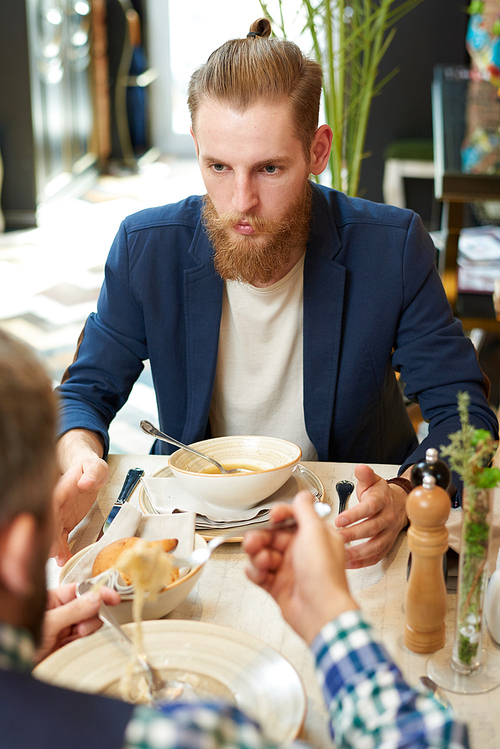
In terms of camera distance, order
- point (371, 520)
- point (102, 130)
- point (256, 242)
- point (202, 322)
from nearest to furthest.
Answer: point (371, 520)
point (256, 242)
point (202, 322)
point (102, 130)

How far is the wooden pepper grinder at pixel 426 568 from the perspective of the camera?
0.82 meters

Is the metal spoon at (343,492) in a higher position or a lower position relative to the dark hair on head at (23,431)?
lower

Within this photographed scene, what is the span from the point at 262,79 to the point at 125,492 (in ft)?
2.44

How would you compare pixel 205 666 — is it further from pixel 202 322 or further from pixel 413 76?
pixel 413 76

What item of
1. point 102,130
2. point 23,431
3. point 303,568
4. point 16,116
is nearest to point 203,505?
point 303,568

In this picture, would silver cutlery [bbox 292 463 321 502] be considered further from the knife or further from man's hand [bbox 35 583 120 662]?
man's hand [bbox 35 583 120 662]

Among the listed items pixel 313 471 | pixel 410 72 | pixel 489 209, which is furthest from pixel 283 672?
pixel 410 72

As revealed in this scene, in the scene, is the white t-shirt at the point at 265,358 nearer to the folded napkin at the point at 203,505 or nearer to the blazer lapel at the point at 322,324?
the blazer lapel at the point at 322,324

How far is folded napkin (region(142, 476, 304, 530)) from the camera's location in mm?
1101

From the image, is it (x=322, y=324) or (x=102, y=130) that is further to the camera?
(x=102, y=130)

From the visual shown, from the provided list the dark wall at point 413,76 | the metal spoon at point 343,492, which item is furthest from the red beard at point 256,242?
the dark wall at point 413,76

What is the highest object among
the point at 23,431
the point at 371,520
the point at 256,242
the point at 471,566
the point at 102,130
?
the point at 23,431

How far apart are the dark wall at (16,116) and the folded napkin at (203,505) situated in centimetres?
488

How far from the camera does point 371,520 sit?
3.42 ft
